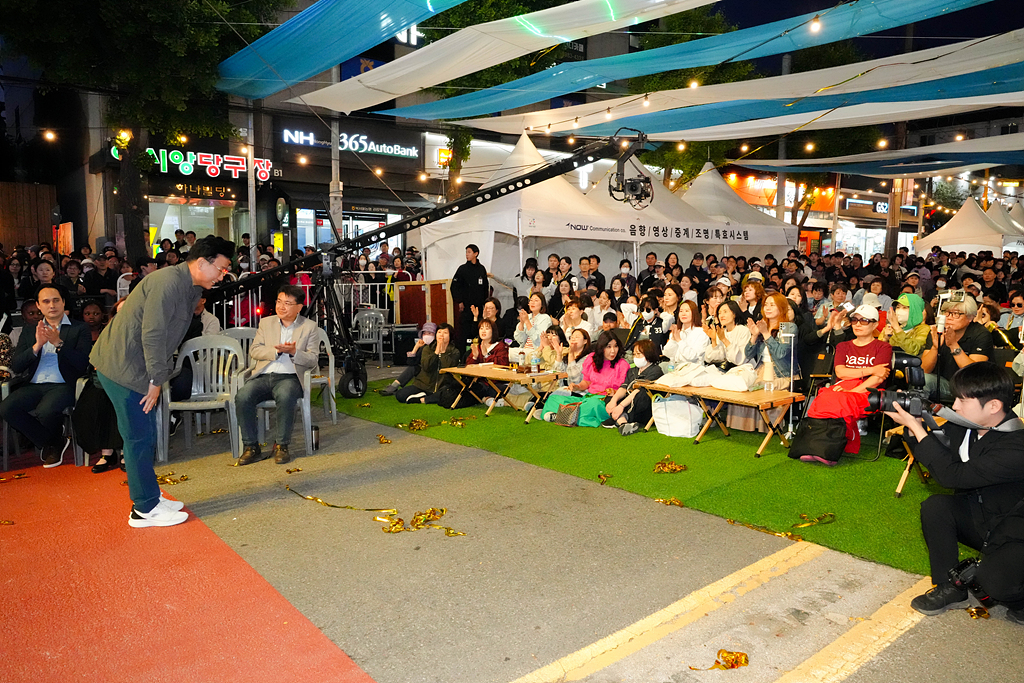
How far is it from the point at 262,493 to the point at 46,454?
87.1 inches

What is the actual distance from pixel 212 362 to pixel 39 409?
1.39 m

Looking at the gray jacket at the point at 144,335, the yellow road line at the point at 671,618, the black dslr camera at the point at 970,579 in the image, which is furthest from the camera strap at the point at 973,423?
the gray jacket at the point at 144,335

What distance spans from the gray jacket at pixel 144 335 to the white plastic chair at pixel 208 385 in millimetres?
1601

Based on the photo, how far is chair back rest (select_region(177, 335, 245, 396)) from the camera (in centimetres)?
647

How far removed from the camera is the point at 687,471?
5633 millimetres

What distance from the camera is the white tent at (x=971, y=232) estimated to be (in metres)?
20.0

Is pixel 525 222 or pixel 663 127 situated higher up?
pixel 663 127

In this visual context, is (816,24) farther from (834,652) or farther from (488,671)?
(488,671)

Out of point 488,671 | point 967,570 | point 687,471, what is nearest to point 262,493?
point 488,671

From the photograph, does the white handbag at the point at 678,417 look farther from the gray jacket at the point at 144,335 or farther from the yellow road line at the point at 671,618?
the gray jacket at the point at 144,335

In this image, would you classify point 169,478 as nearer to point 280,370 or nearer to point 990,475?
point 280,370

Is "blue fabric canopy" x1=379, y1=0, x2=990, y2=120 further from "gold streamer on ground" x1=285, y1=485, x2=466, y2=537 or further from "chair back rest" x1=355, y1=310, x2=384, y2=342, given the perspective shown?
"gold streamer on ground" x1=285, y1=485, x2=466, y2=537

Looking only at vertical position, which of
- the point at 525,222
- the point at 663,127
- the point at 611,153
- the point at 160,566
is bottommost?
the point at 160,566

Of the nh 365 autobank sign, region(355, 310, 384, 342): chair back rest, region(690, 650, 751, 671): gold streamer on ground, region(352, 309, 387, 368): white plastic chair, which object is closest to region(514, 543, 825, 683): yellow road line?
region(690, 650, 751, 671): gold streamer on ground
